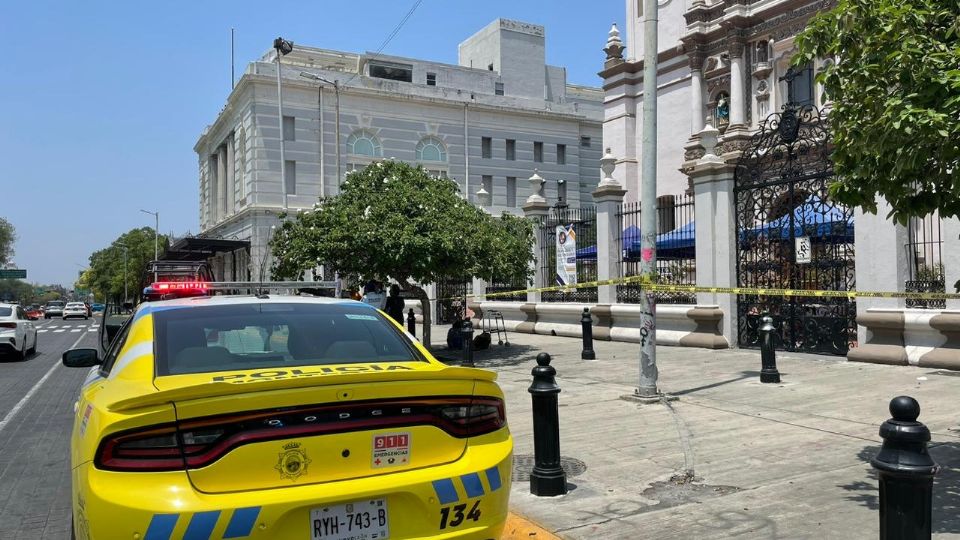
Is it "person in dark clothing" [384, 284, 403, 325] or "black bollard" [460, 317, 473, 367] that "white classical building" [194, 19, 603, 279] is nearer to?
"person in dark clothing" [384, 284, 403, 325]

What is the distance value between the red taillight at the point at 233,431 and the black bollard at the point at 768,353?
308 inches

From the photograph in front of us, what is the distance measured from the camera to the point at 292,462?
3068 millimetres

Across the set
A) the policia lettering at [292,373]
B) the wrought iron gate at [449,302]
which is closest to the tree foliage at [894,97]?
the policia lettering at [292,373]

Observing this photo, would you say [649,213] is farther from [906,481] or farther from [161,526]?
[161,526]

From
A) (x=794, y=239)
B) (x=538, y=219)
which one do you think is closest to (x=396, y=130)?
(x=538, y=219)

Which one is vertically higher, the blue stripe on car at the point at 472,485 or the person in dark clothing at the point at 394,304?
the person in dark clothing at the point at 394,304

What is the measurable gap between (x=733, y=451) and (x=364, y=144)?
38.3 meters

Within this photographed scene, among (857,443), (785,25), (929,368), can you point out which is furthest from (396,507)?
(785,25)

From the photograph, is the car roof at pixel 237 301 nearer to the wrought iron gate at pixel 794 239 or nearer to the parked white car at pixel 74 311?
the wrought iron gate at pixel 794 239

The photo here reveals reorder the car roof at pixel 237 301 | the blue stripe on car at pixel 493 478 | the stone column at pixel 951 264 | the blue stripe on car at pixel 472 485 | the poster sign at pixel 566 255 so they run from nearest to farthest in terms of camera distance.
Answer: the blue stripe on car at pixel 472 485
the blue stripe on car at pixel 493 478
the car roof at pixel 237 301
the stone column at pixel 951 264
the poster sign at pixel 566 255

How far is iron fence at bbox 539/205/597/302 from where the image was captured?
18750mm

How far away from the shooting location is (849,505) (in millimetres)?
4941

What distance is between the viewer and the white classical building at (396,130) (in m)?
39.9

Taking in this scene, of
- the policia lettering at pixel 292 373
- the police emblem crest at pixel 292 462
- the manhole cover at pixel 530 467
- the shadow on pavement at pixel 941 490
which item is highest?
the policia lettering at pixel 292 373
